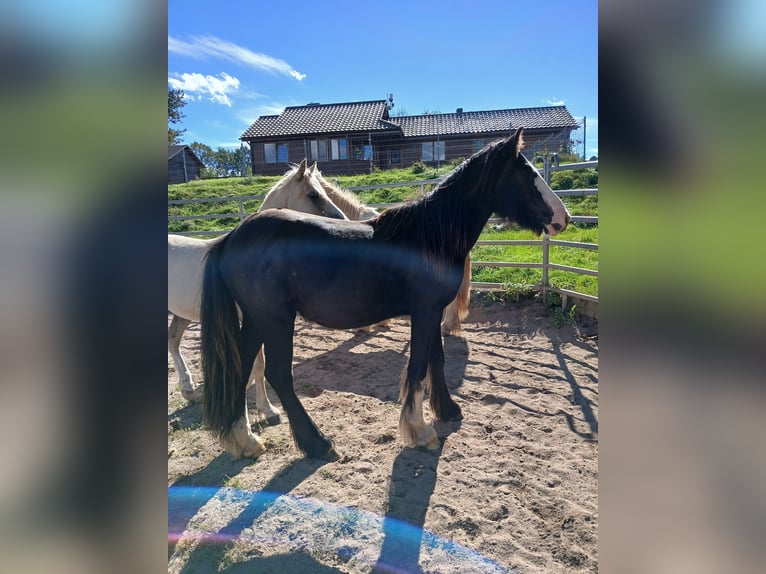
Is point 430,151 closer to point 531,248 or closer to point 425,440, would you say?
point 531,248

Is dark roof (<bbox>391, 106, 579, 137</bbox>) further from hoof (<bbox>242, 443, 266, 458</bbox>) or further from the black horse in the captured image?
hoof (<bbox>242, 443, 266, 458</bbox>)

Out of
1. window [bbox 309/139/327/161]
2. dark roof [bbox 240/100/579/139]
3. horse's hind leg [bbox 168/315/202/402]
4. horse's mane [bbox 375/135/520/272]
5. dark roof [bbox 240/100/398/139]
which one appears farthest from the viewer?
dark roof [bbox 240/100/579/139]

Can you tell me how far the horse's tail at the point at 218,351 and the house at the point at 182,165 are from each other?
791 inches

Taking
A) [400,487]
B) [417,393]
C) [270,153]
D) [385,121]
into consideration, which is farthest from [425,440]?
[385,121]

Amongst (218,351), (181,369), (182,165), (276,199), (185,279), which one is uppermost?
(182,165)

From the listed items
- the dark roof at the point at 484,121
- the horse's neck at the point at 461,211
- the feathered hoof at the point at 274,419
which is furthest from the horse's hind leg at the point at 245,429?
the dark roof at the point at 484,121

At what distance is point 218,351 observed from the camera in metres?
2.62

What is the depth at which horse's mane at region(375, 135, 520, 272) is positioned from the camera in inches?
106

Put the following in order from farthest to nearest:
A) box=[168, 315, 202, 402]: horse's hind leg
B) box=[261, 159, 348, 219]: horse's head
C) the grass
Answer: the grass → box=[261, 159, 348, 219]: horse's head → box=[168, 315, 202, 402]: horse's hind leg

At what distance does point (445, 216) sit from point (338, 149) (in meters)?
20.3

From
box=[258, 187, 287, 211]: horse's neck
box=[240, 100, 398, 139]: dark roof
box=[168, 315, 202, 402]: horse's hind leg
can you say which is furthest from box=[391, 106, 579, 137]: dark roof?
box=[168, 315, 202, 402]: horse's hind leg

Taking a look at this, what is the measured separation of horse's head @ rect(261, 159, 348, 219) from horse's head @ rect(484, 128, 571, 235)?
78.5 inches
